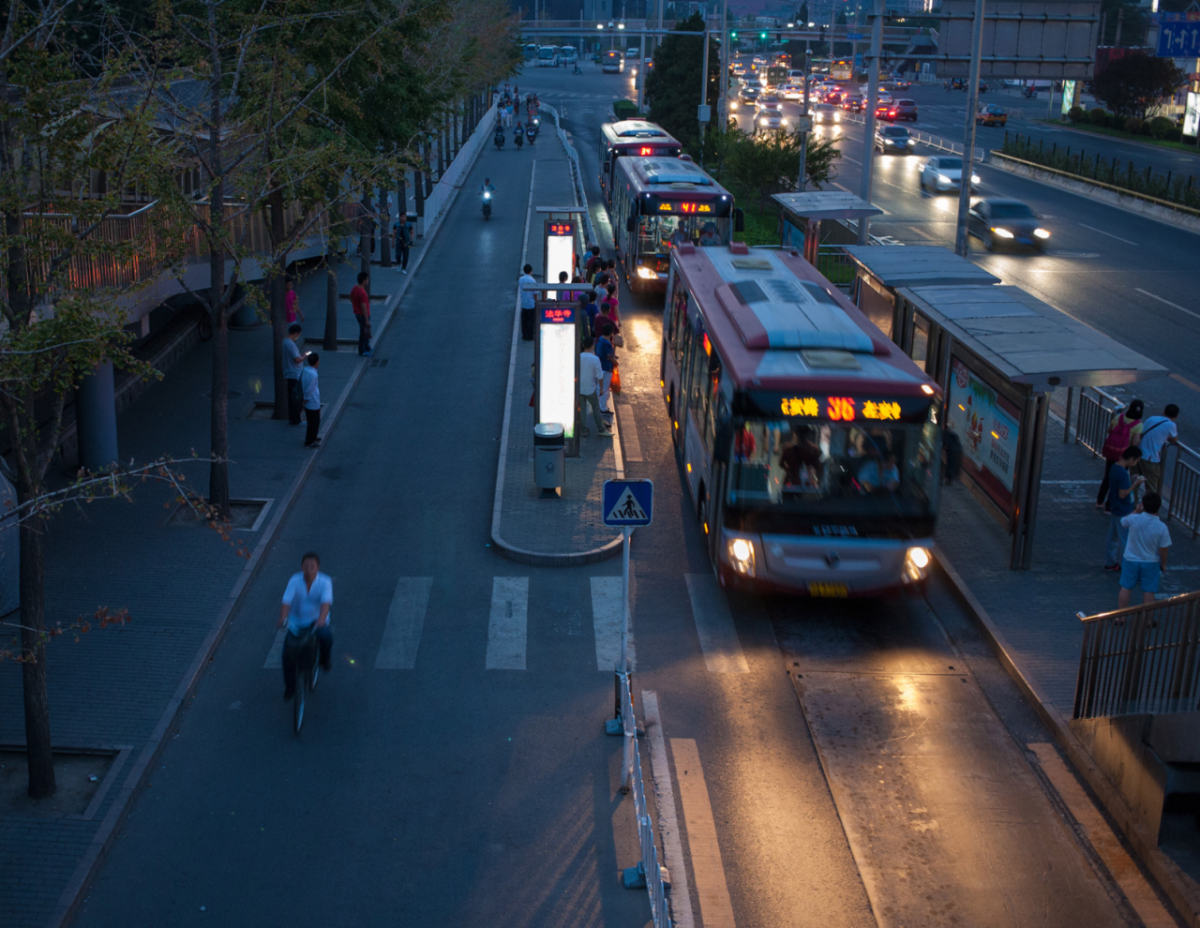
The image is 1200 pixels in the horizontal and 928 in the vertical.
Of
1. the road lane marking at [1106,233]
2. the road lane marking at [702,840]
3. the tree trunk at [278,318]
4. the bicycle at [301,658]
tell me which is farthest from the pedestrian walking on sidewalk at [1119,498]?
the road lane marking at [1106,233]

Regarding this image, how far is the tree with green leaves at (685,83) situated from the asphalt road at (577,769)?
50191 mm

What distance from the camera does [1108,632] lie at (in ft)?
34.2


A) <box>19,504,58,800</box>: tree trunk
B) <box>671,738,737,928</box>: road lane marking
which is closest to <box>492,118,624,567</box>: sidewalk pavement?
<box>671,738,737,928</box>: road lane marking

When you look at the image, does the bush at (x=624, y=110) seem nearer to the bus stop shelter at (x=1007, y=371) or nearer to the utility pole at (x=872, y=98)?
the utility pole at (x=872, y=98)

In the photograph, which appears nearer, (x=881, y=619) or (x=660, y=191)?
(x=881, y=619)

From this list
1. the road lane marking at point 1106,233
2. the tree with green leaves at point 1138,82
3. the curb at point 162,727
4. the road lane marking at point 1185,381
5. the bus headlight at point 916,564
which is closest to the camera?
the curb at point 162,727

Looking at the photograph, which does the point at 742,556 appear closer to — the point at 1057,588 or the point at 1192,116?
the point at 1057,588

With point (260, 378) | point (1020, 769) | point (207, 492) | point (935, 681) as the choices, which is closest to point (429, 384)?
point (260, 378)

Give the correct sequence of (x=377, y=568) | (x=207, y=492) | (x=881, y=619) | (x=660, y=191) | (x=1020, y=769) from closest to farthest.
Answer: (x=1020, y=769)
(x=881, y=619)
(x=377, y=568)
(x=207, y=492)
(x=660, y=191)

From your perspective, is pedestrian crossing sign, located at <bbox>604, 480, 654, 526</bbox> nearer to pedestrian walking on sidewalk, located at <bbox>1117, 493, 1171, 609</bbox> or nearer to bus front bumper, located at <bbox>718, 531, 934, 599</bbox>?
bus front bumper, located at <bbox>718, 531, 934, 599</bbox>

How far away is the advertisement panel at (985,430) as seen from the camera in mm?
15133

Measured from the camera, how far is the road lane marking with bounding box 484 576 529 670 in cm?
1215

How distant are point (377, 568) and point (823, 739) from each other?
6156 millimetres

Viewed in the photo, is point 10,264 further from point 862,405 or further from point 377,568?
point 862,405
